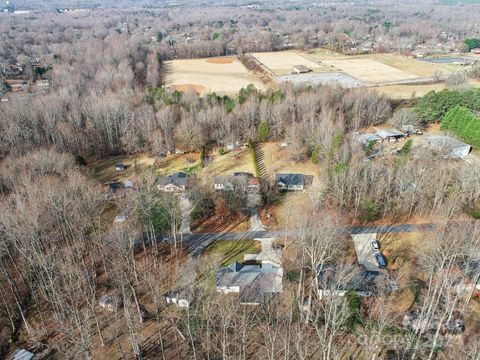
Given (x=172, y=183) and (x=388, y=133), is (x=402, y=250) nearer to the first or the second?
(x=172, y=183)

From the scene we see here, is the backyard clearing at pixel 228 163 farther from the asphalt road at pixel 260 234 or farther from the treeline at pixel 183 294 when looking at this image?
the treeline at pixel 183 294

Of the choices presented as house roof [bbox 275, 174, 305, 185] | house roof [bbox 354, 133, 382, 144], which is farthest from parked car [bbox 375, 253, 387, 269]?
house roof [bbox 354, 133, 382, 144]

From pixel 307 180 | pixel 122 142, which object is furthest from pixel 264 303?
pixel 122 142

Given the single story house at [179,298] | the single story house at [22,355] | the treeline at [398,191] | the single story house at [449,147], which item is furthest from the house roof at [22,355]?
the single story house at [449,147]

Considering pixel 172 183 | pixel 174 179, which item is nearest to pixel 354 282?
pixel 172 183

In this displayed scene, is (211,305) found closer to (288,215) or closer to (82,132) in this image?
(288,215)

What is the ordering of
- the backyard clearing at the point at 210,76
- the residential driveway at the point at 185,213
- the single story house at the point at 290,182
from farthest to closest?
the backyard clearing at the point at 210,76, the single story house at the point at 290,182, the residential driveway at the point at 185,213
